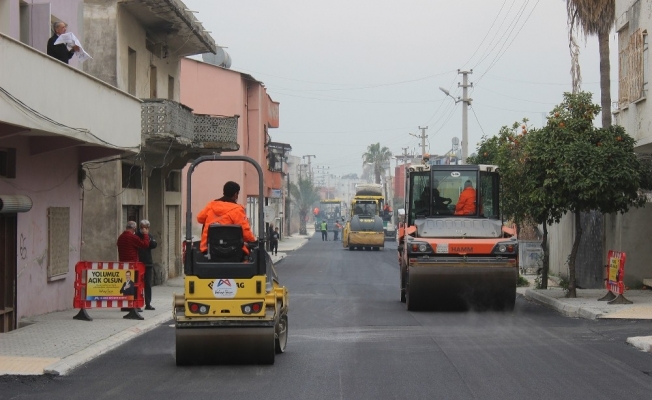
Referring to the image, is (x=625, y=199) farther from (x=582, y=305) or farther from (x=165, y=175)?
(x=165, y=175)

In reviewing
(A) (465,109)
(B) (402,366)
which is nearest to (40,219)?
(B) (402,366)

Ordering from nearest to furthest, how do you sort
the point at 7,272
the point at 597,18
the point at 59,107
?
1. the point at 59,107
2. the point at 7,272
3. the point at 597,18

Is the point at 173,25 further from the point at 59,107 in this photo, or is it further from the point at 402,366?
the point at 402,366

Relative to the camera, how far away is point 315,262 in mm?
49469

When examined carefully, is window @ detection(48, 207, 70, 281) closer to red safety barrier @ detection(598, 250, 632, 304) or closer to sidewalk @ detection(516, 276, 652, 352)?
sidewalk @ detection(516, 276, 652, 352)

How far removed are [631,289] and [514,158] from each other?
4.57 m

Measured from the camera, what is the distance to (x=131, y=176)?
1115 inches

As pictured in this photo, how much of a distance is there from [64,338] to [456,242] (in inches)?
316

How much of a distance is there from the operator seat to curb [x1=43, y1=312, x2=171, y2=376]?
2348 millimetres

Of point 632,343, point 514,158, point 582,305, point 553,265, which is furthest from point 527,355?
point 553,265

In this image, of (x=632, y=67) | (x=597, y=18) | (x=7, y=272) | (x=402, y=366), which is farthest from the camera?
(x=597, y=18)

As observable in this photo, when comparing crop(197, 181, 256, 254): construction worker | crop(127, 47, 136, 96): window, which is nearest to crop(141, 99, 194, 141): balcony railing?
crop(127, 47, 136, 96): window

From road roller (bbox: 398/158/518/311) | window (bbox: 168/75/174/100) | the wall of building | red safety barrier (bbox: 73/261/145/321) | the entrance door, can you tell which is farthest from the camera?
window (bbox: 168/75/174/100)

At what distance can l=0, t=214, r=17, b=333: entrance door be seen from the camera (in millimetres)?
16438
